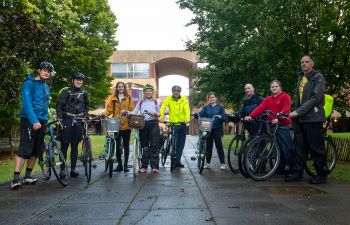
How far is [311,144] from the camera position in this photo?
7293 mm

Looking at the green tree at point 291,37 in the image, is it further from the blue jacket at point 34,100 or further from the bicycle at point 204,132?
Answer: the blue jacket at point 34,100

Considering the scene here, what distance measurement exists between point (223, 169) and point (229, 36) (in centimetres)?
889

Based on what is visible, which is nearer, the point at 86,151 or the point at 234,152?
the point at 86,151

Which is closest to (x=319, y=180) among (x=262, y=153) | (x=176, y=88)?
(x=262, y=153)

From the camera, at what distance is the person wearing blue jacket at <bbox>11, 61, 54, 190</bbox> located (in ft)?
23.1

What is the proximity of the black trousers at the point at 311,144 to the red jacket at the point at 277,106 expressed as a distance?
69 cm

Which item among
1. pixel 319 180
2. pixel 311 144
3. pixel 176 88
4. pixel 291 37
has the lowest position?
pixel 319 180

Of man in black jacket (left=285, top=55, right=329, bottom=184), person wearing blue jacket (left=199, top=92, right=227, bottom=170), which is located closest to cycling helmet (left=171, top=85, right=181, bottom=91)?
person wearing blue jacket (left=199, top=92, right=227, bottom=170)

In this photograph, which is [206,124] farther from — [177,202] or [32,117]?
[177,202]

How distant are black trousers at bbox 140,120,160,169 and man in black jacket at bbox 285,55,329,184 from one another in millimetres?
3071

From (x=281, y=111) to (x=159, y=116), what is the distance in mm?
2687

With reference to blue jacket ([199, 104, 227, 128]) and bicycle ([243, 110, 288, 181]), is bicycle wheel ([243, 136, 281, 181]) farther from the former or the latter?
blue jacket ([199, 104, 227, 128])

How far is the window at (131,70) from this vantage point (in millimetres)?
58875

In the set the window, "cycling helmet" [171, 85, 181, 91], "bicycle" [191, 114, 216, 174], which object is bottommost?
"bicycle" [191, 114, 216, 174]
